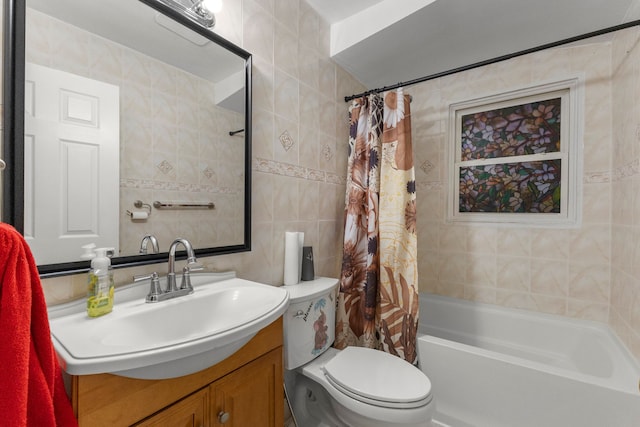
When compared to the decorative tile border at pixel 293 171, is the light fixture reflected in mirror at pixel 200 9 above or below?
above

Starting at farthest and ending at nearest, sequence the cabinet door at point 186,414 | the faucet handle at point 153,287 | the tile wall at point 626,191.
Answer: the tile wall at point 626,191 → the faucet handle at point 153,287 → the cabinet door at point 186,414

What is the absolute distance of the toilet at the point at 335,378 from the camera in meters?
1.11

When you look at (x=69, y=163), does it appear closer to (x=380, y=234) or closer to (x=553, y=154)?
(x=380, y=234)

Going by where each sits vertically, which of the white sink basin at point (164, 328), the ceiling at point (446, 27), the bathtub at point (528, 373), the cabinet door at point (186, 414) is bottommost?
the bathtub at point (528, 373)

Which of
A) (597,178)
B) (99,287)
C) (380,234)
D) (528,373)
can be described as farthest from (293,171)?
(597,178)

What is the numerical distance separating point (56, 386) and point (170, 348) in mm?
213

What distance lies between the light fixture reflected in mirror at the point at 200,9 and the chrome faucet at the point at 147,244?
34.0 inches

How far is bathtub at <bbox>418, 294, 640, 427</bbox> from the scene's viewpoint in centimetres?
121

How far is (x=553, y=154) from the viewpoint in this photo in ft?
6.35

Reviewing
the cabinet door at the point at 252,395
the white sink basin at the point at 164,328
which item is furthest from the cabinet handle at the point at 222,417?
the white sink basin at the point at 164,328

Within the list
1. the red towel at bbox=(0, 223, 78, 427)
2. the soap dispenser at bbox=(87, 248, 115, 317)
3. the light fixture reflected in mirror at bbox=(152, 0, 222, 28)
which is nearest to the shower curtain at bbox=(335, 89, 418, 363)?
the light fixture reflected in mirror at bbox=(152, 0, 222, 28)

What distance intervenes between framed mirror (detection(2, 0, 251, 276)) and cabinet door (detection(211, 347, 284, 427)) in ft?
1.63

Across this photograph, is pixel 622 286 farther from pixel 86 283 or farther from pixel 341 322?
pixel 86 283

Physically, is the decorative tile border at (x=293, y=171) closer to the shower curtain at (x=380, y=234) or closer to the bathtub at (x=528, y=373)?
the shower curtain at (x=380, y=234)
